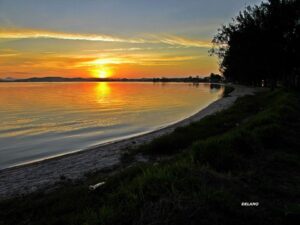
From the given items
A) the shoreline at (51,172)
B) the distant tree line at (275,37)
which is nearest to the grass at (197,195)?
A: the shoreline at (51,172)

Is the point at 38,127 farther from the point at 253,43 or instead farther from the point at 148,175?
the point at 253,43

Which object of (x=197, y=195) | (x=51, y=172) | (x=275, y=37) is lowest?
(x=51, y=172)

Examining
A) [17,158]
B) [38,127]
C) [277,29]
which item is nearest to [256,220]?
[17,158]

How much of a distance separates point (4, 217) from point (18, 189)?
2716 mm

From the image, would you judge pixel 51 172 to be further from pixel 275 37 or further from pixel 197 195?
pixel 275 37

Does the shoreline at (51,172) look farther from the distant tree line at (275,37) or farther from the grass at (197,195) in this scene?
the distant tree line at (275,37)

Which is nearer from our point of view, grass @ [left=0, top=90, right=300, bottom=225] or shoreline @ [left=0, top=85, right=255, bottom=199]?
grass @ [left=0, top=90, right=300, bottom=225]

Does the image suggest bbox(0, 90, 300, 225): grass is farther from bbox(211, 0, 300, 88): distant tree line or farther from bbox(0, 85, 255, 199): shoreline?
bbox(211, 0, 300, 88): distant tree line

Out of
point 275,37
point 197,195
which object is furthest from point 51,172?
point 275,37

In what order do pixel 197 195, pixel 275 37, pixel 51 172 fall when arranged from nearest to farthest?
pixel 197 195 → pixel 51 172 → pixel 275 37

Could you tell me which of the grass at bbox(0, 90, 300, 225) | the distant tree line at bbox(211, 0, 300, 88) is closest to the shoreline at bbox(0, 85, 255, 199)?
the grass at bbox(0, 90, 300, 225)

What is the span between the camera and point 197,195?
4.96 m

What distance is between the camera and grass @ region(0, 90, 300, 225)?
465 cm

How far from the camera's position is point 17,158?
15.5 m
